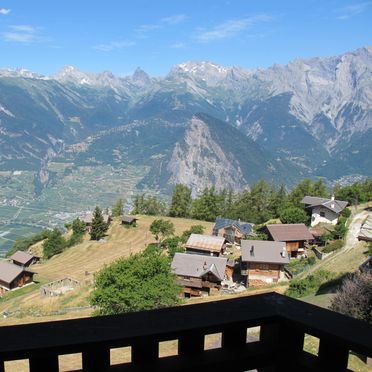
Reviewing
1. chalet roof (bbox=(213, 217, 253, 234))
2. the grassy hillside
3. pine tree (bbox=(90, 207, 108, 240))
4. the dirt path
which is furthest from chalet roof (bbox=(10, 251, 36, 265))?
the dirt path

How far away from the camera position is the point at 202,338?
2867 mm

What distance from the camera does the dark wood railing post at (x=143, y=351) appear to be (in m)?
2.69

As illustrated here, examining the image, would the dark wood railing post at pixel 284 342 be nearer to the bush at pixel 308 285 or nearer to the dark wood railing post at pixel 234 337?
the dark wood railing post at pixel 234 337

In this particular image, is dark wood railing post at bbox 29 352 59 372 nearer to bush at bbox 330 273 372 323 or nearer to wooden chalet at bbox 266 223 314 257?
bush at bbox 330 273 372 323

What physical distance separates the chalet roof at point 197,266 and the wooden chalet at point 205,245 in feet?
38.2

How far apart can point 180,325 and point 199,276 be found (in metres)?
50.6

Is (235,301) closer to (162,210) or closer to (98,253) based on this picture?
(98,253)

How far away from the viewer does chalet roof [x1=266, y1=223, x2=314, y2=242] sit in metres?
64.2

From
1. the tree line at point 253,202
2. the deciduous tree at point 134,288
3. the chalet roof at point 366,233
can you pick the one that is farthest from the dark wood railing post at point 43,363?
the tree line at point 253,202

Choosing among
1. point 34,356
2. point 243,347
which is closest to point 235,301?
point 243,347

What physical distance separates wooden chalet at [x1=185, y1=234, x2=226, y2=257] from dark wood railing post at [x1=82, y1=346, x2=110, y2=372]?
65082 mm

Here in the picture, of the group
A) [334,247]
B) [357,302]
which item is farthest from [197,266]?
[357,302]

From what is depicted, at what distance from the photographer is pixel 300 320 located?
297 cm

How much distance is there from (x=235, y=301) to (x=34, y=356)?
60.3 inches
